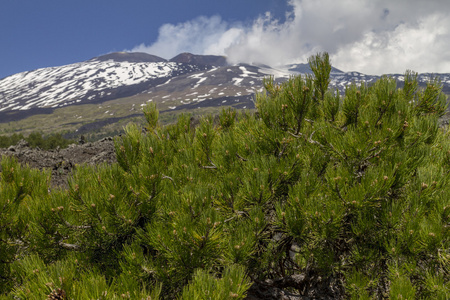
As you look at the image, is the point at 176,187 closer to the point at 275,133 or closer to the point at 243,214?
the point at 243,214

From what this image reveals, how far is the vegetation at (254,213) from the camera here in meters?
2.65

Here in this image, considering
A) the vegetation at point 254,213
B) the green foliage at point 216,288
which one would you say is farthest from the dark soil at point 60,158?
the green foliage at point 216,288

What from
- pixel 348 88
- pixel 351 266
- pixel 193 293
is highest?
pixel 348 88

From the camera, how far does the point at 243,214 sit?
3262 millimetres

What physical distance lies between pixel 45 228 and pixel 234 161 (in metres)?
2.24

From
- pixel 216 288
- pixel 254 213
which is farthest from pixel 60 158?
pixel 216 288

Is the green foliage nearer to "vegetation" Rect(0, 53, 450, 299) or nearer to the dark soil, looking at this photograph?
"vegetation" Rect(0, 53, 450, 299)

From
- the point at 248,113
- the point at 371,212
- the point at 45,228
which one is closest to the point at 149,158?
the point at 45,228

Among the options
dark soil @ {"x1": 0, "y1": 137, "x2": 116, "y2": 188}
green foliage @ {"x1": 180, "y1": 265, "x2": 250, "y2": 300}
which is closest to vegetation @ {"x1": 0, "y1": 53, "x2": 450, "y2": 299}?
green foliage @ {"x1": 180, "y1": 265, "x2": 250, "y2": 300}

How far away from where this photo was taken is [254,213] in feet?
9.55

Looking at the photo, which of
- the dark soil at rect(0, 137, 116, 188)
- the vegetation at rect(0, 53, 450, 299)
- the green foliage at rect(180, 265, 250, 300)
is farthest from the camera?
the dark soil at rect(0, 137, 116, 188)

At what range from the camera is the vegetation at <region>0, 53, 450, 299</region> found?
2.65 m

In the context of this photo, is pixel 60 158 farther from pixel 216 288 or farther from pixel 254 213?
pixel 216 288

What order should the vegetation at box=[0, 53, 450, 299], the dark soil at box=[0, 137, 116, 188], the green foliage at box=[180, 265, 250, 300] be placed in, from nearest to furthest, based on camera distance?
the green foliage at box=[180, 265, 250, 300]
the vegetation at box=[0, 53, 450, 299]
the dark soil at box=[0, 137, 116, 188]
